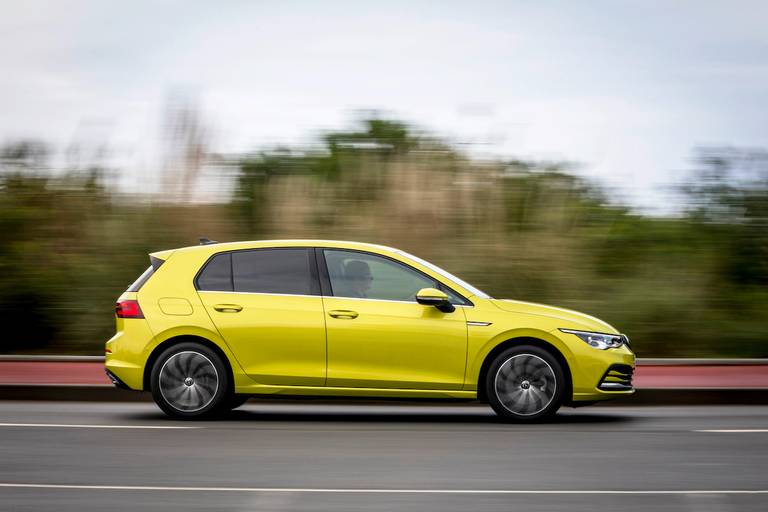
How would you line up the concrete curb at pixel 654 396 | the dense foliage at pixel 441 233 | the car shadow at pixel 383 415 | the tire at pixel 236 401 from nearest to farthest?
the car shadow at pixel 383 415
the tire at pixel 236 401
the concrete curb at pixel 654 396
the dense foliage at pixel 441 233

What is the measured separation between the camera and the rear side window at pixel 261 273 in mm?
10438

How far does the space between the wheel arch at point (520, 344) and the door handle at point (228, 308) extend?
7.16ft

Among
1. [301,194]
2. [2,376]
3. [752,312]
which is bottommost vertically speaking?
[2,376]

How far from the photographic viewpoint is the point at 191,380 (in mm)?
10375

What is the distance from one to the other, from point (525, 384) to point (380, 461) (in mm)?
2486

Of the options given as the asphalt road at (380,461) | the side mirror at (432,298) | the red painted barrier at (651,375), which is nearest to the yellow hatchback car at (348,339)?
the side mirror at (432,298)

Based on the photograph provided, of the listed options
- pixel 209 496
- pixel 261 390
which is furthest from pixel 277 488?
pixel 261 390

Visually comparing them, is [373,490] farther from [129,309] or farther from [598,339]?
[129,309]

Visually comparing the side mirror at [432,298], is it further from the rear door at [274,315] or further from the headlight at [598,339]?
the headlight at [598,339]

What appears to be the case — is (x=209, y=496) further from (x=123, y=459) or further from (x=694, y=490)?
(x=694, y=490)

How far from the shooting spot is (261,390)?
1030 cm

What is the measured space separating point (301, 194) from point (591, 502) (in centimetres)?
1144

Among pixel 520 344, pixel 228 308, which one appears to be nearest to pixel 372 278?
pixel 228 308

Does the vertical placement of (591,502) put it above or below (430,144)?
below
